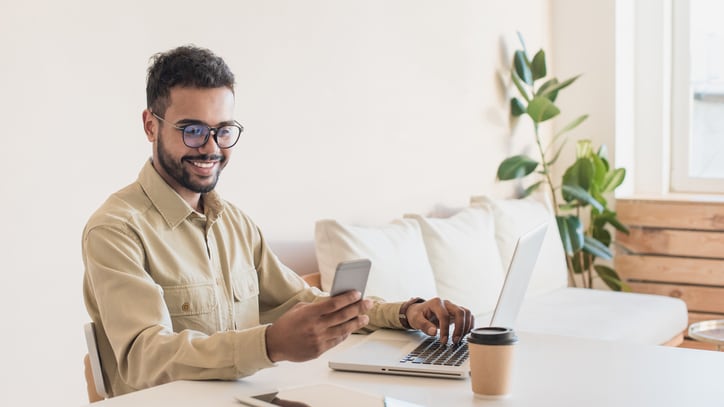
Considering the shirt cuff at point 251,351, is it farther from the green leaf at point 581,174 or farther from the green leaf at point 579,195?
the green leaf at point 581,174

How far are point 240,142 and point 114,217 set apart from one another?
3.69ft

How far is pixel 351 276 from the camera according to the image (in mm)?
1357

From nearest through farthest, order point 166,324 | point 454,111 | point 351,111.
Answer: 1. point 166,324
2. point 351,111
3. point 454,111

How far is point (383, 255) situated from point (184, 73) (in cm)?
134

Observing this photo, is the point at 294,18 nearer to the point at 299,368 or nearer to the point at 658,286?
the point at 299,368

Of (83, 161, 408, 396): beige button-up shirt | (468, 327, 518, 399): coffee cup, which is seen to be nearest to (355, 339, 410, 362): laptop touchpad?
(83, 161, 408, 396): beige button-up shirt

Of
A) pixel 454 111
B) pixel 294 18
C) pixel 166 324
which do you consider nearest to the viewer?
pixel 166 324

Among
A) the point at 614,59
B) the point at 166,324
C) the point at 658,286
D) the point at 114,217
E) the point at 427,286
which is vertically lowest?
the point at 658,286

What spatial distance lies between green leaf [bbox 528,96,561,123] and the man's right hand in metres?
2.88

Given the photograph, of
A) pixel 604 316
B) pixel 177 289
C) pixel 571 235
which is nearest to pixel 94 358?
A: pixel 177 289

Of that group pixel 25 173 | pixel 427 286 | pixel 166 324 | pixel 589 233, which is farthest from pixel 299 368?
pixel 589 233

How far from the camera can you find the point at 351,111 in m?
3.31

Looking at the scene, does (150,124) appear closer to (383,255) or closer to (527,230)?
(383,255)

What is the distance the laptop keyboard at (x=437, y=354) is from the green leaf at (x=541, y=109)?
2.52 metres
